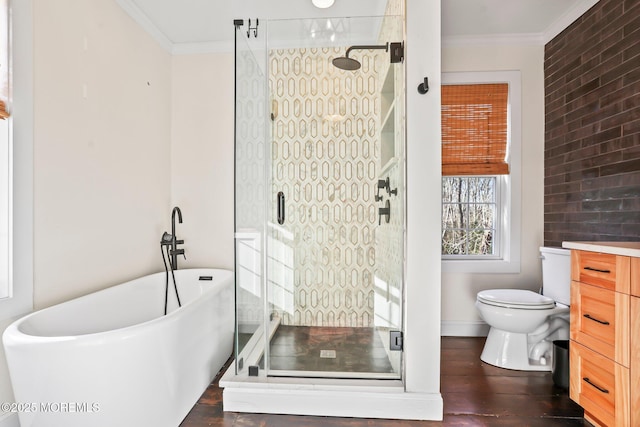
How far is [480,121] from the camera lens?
3121 mm

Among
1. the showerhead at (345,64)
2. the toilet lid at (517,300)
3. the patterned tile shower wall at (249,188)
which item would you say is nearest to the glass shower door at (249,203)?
the patterned tile shower wall at (249,188)

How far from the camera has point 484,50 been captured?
3.10 meters

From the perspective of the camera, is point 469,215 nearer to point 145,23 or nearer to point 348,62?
point 348,62

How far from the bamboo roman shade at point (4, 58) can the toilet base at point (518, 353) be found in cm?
315

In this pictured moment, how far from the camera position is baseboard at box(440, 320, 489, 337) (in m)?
3.10

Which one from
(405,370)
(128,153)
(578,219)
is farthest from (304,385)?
(578,219)

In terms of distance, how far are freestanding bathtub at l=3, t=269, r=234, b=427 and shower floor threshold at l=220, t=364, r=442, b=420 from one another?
0.28 m

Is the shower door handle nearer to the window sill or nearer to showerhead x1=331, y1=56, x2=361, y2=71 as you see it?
showerhead x1=331, y1=56, x2=361, y2=71

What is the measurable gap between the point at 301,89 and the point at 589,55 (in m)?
2.12

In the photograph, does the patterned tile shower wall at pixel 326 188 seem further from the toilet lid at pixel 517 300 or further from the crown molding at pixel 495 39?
the crown molding at pixel 495 39

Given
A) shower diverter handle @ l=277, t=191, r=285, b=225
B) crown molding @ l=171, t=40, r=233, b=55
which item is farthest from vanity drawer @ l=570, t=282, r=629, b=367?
crown molding @ l=171, t=40, r=233, b=55

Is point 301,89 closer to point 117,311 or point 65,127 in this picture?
point 65,127

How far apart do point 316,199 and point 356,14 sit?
161 centimetres

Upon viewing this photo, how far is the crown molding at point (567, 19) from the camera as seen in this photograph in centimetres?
258
